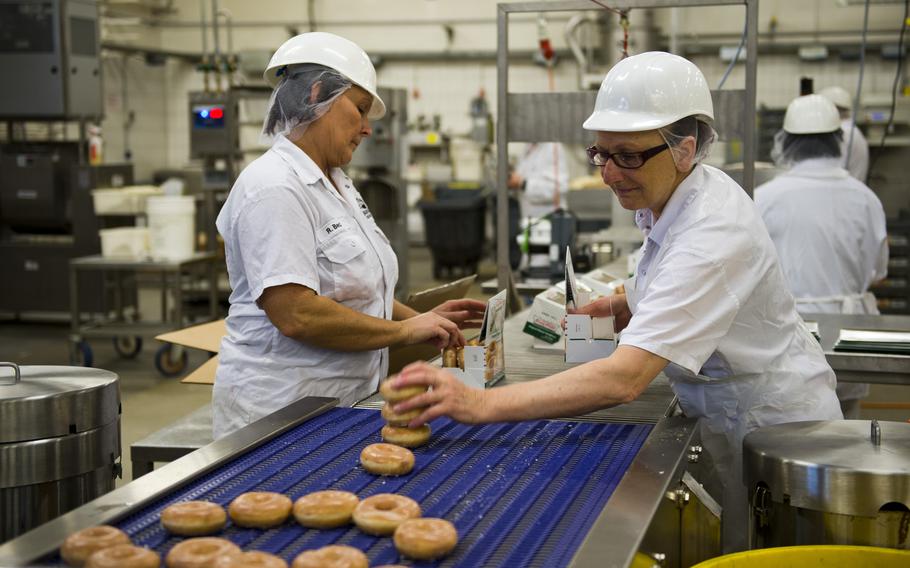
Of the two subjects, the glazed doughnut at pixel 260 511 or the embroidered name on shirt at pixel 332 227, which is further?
the embroidered name on shirt at pixel 332 227

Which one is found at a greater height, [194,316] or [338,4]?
[338,4]

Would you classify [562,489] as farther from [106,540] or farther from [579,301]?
[579,301]

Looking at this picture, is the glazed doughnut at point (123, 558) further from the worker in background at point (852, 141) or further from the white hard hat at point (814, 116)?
the worker in background at point (852, 141)

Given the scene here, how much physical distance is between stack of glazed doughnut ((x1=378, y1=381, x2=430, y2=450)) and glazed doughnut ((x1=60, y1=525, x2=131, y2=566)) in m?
0.56

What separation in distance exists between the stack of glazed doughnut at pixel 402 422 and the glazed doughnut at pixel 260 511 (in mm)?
347

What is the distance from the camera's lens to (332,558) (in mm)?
1278

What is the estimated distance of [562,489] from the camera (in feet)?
5.21

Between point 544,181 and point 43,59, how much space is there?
4.07 meters

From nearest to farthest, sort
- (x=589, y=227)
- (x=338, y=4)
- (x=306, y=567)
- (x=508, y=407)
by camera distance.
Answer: (x=306, y=567)
(x=508, y=407)
(x=589, y=227)
(x=338, y=4)

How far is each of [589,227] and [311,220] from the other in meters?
4.38

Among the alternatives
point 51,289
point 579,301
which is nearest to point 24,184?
point 51,289

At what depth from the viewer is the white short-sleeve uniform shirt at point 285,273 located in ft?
7.22

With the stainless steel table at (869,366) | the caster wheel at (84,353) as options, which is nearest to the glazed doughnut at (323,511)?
the stainless steel table at (869,366)

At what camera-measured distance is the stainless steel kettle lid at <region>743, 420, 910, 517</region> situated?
176cm
